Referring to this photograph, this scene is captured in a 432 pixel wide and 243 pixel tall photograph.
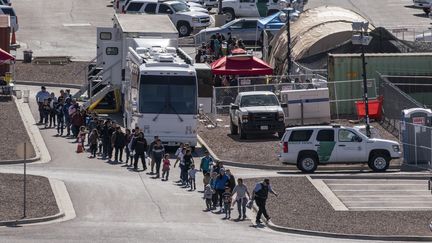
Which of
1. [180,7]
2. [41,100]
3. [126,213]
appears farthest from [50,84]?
[126,213]

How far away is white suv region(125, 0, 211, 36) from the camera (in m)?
77.3

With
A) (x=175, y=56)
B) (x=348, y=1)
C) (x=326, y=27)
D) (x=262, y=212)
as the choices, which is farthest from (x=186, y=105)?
(x=348, y=1)

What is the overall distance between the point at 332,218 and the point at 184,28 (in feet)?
140

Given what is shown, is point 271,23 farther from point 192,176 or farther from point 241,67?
point 192,176

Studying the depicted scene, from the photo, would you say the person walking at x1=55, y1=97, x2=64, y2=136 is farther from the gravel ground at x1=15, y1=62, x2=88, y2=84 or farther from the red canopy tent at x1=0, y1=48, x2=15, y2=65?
the gravel ground at x1=15, y1=62, x2=88, y2=84

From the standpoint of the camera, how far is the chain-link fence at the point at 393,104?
5059 cm

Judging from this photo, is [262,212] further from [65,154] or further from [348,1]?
[348,1]

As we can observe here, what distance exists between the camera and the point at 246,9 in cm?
8131

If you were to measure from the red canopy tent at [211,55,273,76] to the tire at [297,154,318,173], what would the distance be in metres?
14.6

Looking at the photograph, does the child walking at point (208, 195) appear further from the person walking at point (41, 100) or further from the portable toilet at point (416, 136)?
the person walking at point (41, 100)

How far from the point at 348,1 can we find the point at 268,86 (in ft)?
110

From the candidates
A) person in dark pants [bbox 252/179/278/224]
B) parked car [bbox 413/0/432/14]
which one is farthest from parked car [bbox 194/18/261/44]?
person in dark pants [bbox 252/179/278/224]

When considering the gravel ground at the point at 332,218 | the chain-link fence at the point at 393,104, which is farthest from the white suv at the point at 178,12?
the gravel ground at the point at 332,218

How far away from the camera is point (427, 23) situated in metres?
78.9
